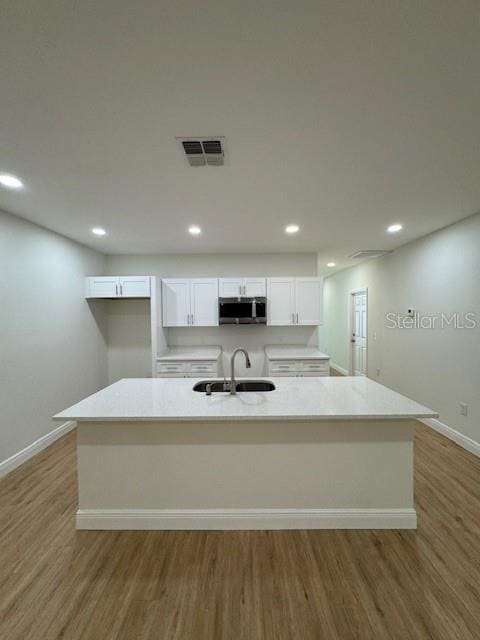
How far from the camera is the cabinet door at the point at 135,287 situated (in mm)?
4133

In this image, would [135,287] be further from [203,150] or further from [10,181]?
[203,150]

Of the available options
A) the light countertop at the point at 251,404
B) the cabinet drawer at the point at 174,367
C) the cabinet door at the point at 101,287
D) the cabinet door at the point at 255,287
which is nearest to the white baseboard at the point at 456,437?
the light countertop at the point at 251,404

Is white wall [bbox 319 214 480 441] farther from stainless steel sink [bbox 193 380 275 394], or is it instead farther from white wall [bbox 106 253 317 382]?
stainless steel sink [bbox 193 380 275 394]

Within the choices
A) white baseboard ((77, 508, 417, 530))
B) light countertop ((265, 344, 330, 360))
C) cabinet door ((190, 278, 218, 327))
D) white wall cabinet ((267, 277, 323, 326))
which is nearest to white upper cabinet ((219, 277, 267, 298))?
cabinet door ((190, 278, 218, 327))

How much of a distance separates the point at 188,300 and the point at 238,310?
2.75 feet

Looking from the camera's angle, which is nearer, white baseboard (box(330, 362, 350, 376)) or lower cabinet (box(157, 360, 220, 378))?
lower cabinet (box(157, 360, 220, 378))

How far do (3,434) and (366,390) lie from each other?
3.51 meters

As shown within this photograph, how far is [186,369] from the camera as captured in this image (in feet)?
13.5

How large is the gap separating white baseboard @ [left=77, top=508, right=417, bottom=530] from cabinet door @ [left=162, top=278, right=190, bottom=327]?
9.24ft

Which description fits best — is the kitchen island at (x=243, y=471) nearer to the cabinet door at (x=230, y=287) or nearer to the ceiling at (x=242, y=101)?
the ceiling at (x=242, y=101)

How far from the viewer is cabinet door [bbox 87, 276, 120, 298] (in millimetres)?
4109

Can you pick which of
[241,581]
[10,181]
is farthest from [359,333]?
[10,181]

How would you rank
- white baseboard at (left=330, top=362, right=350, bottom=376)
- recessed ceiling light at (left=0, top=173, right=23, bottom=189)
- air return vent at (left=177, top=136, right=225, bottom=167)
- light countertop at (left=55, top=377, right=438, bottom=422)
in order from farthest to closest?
white baseboard at (left=330, top=362, right=350, bottom=376)
recessed ceiling light at (left=0, top=173, right=23, bottom=189)
light countertop at (left=55, top=377, right=438, bottom=422)
air return vent at (left=177, top=136, right=225, bottom=167)

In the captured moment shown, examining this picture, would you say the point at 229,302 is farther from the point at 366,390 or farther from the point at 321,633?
the point at 321,633
